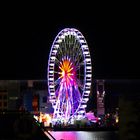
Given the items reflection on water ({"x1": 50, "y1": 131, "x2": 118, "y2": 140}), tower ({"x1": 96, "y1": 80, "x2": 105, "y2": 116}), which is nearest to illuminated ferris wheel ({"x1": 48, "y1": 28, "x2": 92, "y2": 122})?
reflection on water ({"x1": 50, "y1": 131, "x2": 118, "y2": 140})

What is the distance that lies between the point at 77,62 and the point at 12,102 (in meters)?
51.5

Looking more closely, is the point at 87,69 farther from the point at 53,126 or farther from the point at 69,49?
the point at 53,126

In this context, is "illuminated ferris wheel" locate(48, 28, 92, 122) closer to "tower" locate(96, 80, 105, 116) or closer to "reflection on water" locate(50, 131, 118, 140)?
"reflection on water" locate(50, 131, 118, 140)

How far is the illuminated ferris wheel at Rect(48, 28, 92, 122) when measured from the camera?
62.4 m

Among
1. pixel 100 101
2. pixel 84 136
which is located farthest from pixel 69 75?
pixel 100 101

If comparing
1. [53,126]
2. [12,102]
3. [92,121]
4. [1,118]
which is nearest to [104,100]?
[12,102]

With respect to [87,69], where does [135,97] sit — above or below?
below

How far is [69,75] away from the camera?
62531 millimetres

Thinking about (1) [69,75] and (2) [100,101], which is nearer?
(1) [69,75]

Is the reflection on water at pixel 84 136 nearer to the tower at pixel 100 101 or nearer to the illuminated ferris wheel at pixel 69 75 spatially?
the illuminated ferris wheel at pixel 69 75

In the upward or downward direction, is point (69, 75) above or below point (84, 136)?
above

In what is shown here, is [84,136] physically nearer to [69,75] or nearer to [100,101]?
[69,75]

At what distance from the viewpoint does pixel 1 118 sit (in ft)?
26.4

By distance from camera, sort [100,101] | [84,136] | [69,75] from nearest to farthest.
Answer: [84,136] → [69,75] → [100,101]
